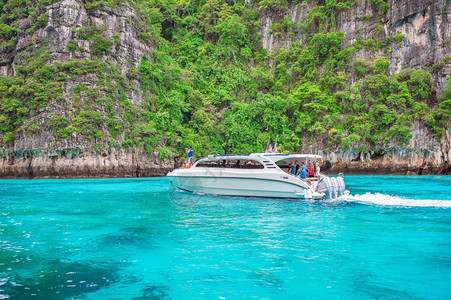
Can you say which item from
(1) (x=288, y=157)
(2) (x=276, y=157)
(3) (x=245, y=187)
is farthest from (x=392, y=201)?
(3) (x=245, y=187)

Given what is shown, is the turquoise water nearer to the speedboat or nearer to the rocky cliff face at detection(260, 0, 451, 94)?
the speedboat

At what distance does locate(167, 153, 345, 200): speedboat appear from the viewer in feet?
44.6

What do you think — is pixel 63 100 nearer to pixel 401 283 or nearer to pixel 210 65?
pixel 210 65

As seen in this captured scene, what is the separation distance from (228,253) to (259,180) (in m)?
7.69

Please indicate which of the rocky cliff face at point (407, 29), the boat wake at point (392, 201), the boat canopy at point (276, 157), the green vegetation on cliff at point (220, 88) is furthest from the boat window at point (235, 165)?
the rocky cliff face at point (407, 29)

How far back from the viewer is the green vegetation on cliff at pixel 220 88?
33.4 meters

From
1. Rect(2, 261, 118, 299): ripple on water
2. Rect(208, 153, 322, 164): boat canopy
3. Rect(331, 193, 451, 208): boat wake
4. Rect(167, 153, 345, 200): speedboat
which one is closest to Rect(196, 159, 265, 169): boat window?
Rect(167, 153, 345, 200): speedboat

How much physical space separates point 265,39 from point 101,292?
48443 mm

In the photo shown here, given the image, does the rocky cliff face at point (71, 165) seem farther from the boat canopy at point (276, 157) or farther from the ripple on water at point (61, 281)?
the ripple on water at point (61, 281)

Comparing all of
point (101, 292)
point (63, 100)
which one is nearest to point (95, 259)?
point (101, 292)

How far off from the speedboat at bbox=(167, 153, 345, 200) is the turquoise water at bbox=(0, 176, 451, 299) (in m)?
1.60

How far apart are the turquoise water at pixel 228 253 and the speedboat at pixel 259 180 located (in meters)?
1.60

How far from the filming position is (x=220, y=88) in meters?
43.4

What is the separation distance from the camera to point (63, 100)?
32.7 m
